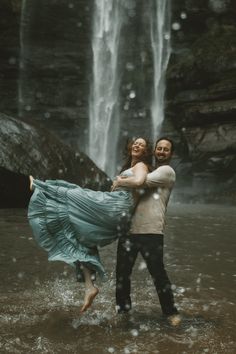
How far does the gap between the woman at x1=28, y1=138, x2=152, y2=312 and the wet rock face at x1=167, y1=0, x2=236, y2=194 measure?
18667 millimetres

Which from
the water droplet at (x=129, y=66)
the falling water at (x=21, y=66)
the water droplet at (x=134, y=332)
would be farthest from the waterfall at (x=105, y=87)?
the water droplet at (x=134, y=332)

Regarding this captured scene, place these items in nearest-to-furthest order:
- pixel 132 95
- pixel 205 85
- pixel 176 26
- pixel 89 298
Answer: pixel 89 298 < pixel 205 85 < pixel 176 26 < pixel 132 95

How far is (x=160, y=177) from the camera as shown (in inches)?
178

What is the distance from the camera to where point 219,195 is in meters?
22.2

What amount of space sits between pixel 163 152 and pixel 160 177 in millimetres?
255

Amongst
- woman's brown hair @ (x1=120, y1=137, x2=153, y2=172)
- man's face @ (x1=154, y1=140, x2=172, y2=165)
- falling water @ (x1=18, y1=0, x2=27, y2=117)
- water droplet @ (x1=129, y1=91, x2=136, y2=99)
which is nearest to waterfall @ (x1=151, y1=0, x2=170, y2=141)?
water droplet @ (x1=129, y1=91, x2=136, y2=99)

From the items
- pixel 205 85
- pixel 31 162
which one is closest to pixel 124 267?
pixel 31 162

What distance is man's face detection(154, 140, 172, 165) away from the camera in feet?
15.2

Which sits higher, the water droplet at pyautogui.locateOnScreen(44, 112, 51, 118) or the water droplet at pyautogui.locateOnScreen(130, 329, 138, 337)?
the water droplet at pyautogui.locateOnScreen(44, 112, 51, 118)

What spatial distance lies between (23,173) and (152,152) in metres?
9.26

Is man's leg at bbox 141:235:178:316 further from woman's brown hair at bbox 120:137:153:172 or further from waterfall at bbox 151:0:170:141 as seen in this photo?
waterfall at bbox 151:0:170:141

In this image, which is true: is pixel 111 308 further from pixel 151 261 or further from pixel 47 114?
pixel 47 114

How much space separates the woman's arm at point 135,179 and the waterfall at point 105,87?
19765 mm

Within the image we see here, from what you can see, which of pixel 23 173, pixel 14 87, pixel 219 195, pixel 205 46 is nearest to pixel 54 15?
pixel 14 87
